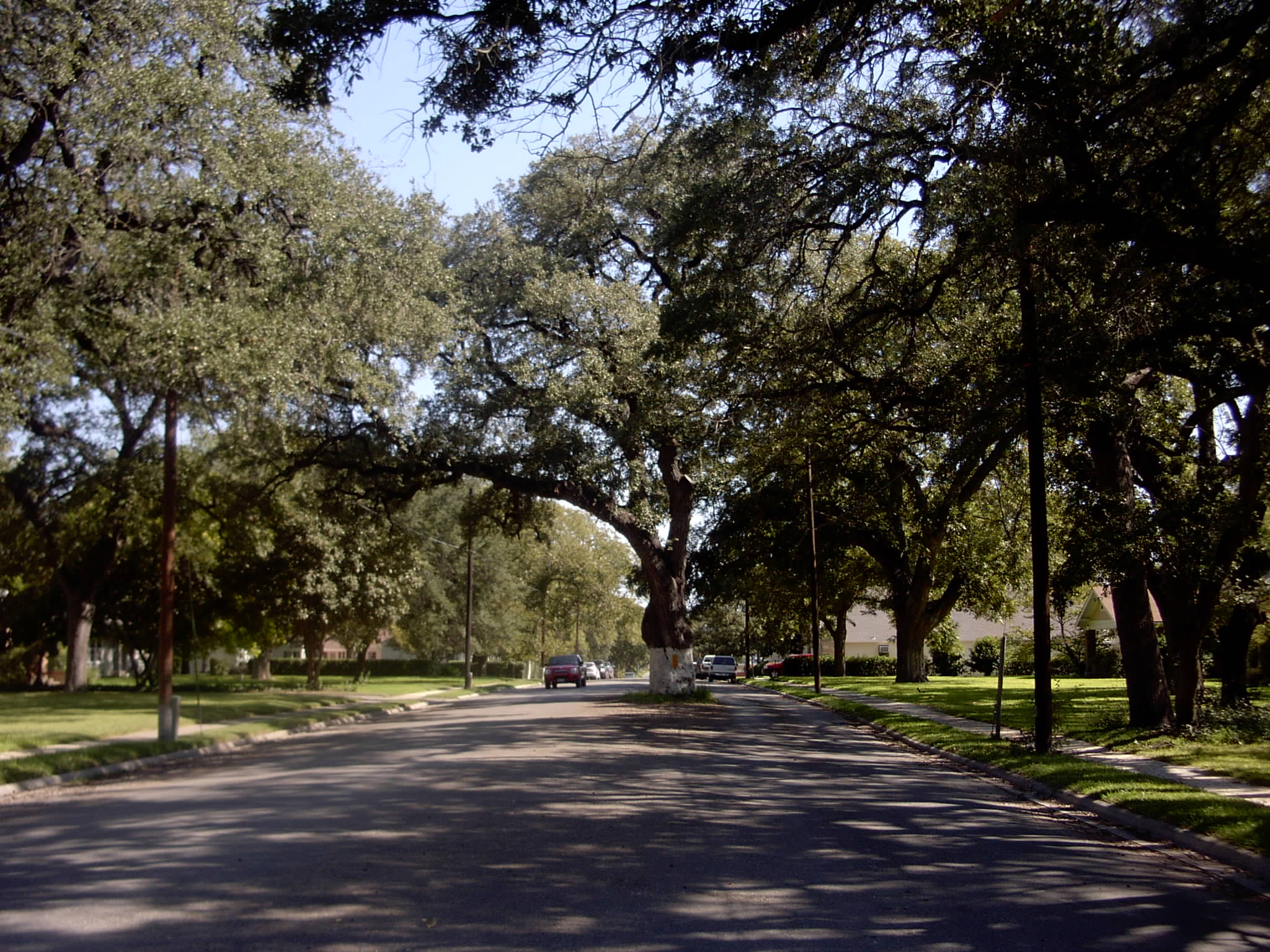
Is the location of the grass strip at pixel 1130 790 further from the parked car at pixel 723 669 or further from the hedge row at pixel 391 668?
the hedge row at pixel 391 668

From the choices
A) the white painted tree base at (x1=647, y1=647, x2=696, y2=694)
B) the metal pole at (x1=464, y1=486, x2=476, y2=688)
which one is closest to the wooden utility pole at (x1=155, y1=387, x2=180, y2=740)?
the metal pole at (x1=464, y1=486, x2=476, y2=688)

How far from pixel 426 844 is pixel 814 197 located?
9561 mm

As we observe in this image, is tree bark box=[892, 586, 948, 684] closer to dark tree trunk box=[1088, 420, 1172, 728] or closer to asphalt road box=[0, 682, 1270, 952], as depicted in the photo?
dark tree trunk box=[1088, 420, 1172, 728]

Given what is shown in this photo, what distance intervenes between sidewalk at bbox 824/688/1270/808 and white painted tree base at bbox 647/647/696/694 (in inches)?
387

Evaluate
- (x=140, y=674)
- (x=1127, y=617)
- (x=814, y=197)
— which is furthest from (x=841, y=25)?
(x=140, y=674)

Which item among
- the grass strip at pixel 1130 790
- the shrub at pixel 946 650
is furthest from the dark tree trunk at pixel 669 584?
the shrub at pixel 946 650

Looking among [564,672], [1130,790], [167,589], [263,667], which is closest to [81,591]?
[263,667]

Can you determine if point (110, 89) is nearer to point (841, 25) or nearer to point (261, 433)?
point (261, 433)

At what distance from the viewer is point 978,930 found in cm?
661

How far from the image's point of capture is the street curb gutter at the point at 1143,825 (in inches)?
343

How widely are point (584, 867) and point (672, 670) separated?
25.3 meters

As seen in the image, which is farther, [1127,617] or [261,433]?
[261,433]

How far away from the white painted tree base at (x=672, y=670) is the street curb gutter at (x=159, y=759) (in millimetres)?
8978

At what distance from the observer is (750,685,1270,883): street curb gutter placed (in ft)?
28.6
